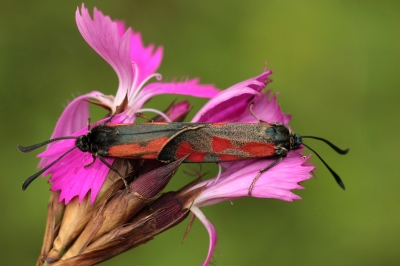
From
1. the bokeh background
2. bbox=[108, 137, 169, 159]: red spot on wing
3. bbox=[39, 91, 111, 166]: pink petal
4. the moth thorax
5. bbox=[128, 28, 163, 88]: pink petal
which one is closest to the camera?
bbox=[108, 137, 169, 159]: red spot on wing

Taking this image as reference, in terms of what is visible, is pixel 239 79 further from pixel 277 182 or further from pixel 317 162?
pixel 277 182

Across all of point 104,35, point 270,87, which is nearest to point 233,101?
point 104,35

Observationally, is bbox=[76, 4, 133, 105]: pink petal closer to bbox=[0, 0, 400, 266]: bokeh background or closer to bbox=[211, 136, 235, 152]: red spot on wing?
bbox=[211, 136, 235, 152]: red spot on wing

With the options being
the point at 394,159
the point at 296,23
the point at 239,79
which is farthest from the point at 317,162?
the point at 296,23

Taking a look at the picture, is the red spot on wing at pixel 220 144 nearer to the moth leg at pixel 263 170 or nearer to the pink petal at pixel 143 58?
the moth leg at pixel 263 170

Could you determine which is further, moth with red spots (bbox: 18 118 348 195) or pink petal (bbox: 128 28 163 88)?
pink petal (bbox: 128 28 163 88)

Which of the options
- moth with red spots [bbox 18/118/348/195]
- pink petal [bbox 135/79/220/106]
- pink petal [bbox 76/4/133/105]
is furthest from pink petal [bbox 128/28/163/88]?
moth with red spots [bbox 18/118/348/195]
